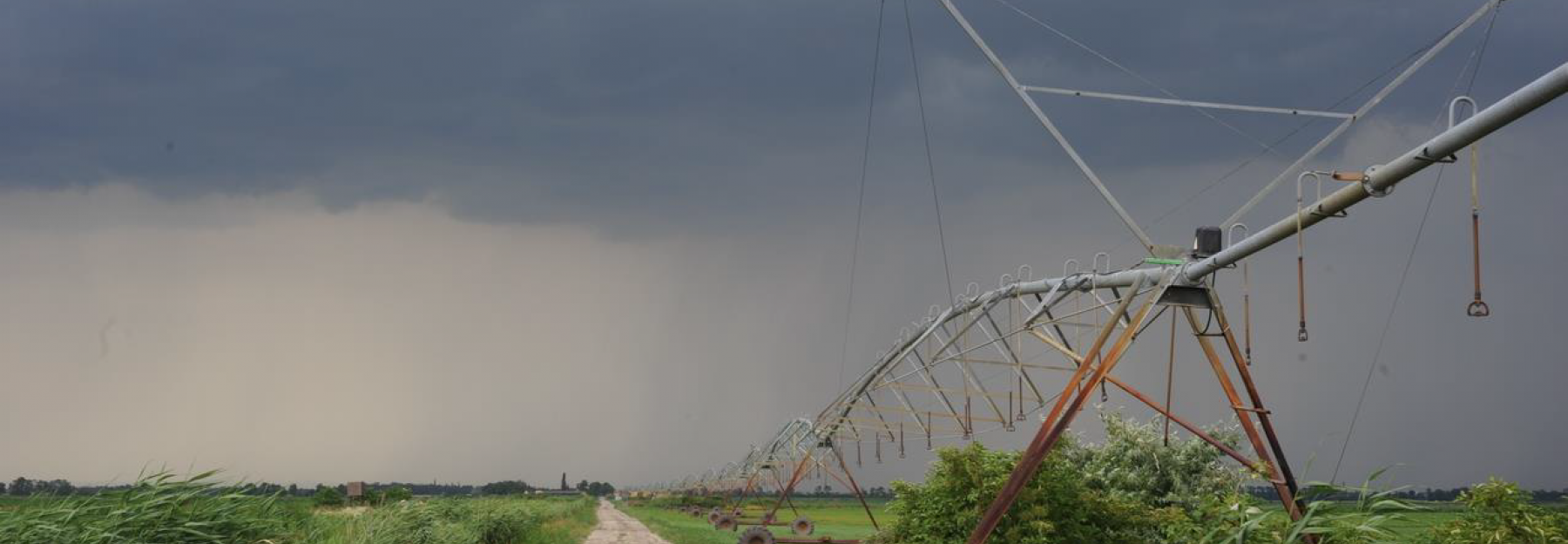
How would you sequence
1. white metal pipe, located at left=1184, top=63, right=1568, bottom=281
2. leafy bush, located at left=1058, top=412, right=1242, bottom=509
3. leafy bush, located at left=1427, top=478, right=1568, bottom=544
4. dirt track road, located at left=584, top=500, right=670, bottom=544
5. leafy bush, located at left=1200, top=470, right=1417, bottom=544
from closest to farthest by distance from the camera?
white metal pipe, located at left=1184, top=63, right=1568, bottom=281 < leafy bush, located at left=1200, top=470, right=1417, bottom=544 < leafy bush, located at left=1427, top=478, right=1568, bottom=544 < leafy bush, located at left=1058, top=412, right=1242, bottom=509 < dirt track road, located at left=584, top=500, right=670, bottom=544

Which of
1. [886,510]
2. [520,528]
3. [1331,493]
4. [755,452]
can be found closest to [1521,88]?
[1331,493]

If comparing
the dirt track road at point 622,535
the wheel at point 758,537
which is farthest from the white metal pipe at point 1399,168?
the dirt track road at point 622,535

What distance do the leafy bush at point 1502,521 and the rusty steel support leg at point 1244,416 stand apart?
187 cm

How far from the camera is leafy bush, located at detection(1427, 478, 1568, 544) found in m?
15.9

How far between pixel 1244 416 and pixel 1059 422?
2395 mm

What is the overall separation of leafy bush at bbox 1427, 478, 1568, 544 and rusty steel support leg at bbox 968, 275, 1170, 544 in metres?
4.47

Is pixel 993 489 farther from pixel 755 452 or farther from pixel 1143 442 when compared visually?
pixel 755 452

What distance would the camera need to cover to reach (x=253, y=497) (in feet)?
63.4

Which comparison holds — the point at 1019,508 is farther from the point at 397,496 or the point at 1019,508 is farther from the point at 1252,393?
the point at 397,496

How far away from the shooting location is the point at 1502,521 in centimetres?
1631

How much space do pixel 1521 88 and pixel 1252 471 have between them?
707 centimetres

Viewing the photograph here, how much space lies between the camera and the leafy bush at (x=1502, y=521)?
15.9 m

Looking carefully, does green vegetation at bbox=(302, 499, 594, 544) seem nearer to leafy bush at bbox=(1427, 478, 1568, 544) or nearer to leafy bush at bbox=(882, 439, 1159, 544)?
leafy bush at bbox=(882, 439, 1159, 544)

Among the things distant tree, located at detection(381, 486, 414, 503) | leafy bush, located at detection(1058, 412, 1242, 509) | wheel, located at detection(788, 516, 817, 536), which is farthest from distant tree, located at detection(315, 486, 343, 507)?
leafy bush, located at detection(1058, 412, 1242, 509)
